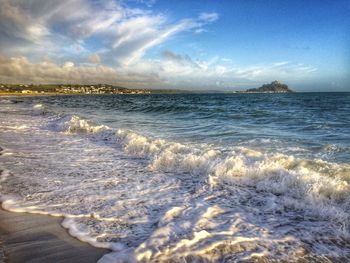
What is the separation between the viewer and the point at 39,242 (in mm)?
4336

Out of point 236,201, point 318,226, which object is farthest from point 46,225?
point 318,226

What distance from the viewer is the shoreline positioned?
390cm

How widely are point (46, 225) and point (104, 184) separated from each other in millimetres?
2317

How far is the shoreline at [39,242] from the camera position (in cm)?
390

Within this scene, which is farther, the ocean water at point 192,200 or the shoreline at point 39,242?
the ocean water at point 192,200

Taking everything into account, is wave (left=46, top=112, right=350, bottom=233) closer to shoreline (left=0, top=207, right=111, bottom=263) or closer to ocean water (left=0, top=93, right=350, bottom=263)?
ocean water (left=0, top=93, right=350, bottom=263)

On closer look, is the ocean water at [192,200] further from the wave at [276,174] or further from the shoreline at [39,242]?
the shoreline at [39,242]

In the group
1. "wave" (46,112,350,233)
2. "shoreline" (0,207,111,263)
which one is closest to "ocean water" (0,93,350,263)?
"wave" (46,112,350,233)

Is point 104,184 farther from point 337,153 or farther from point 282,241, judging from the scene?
point 337,153

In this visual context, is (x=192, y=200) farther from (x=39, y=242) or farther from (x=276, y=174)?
(x=39, y=242)

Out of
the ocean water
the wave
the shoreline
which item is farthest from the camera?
the wave

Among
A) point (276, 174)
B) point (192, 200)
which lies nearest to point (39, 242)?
point (192, 200)

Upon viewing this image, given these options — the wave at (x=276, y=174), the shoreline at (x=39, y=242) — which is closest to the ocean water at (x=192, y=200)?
the wave at (x=276, y=174)

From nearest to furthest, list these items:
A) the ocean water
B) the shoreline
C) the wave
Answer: the shoreline
the ocean water
the wave
